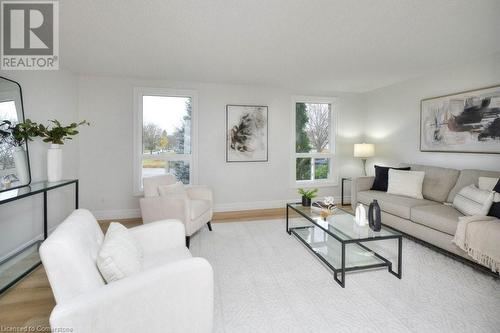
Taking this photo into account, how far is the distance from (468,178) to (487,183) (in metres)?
0.39

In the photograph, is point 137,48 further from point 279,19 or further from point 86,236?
point 86,236

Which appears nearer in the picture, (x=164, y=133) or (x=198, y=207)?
(x=198, y=207)

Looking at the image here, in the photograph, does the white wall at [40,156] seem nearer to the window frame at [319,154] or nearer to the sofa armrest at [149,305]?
the sofa armrest at [149,305]

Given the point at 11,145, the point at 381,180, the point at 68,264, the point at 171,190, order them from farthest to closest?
the point at 381,180
the point at 171,190
the point at 11,145
the point at 68,264

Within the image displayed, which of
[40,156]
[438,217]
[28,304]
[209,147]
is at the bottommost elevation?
[28,304]

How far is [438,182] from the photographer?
3.53 meters

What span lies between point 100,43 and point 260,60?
193 cm

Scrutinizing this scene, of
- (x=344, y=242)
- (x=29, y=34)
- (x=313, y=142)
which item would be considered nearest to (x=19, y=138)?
(x=29, y=34)

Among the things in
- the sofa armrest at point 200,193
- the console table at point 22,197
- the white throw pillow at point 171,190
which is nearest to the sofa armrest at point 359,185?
the sofa armrest at point 200,193

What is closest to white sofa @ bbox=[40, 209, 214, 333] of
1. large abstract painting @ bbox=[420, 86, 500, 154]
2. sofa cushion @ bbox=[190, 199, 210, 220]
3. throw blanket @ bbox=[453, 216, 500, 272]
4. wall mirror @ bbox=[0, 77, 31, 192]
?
sofa cushion @ bbox=[190, 199, 210, 220]

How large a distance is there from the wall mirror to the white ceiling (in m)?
0.78

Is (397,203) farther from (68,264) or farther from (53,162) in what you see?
(53,162)

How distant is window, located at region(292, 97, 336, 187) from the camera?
5.25 m

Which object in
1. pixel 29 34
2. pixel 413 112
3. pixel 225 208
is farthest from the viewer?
pixel 225 208
